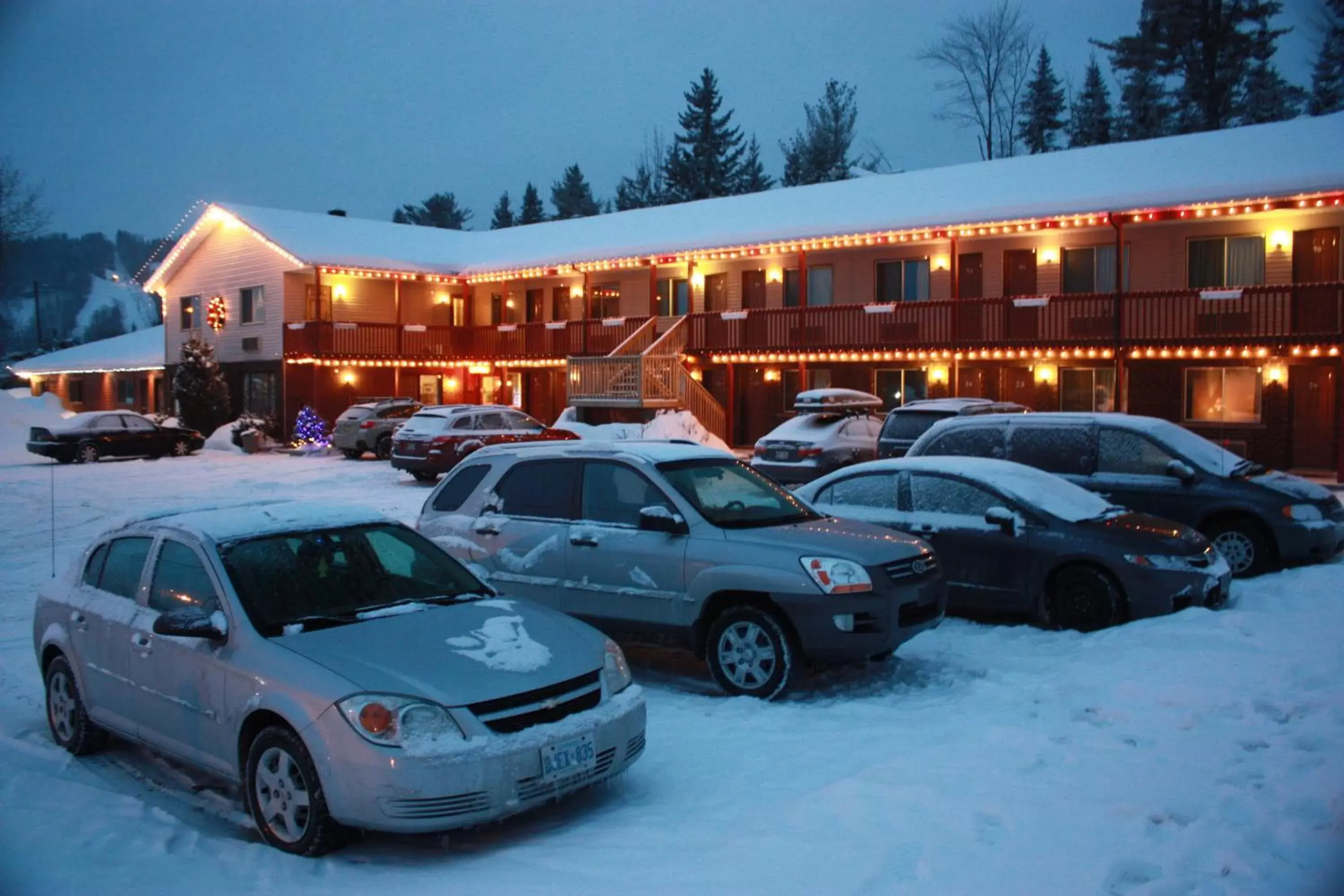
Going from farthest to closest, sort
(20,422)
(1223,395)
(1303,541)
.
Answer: (20,422)
(1223,395)
(1303,541)

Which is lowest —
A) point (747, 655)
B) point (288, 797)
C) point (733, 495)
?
point (288, 797)

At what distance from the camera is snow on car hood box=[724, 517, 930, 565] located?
7570 mm

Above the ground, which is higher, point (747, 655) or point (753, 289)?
point (753, 289)

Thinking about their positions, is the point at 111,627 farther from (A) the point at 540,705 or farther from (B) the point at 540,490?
(B) the point at 540,490

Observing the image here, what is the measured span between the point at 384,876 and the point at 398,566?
6.83 ft

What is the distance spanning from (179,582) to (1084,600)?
6.91 m

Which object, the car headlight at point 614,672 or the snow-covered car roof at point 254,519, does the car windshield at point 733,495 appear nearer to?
the car headlight at point 614,672

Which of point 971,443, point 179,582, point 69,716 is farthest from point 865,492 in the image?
point 69,716

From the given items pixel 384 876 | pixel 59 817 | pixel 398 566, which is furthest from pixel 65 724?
pixel 384 876

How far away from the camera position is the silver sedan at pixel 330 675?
194 inches

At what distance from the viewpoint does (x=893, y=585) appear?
7.56 metres

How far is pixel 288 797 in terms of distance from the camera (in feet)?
16.8

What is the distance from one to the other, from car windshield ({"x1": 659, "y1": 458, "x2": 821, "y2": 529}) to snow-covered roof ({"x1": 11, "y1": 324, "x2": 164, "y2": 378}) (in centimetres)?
4173

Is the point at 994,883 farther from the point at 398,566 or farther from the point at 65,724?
the point at 65,724
